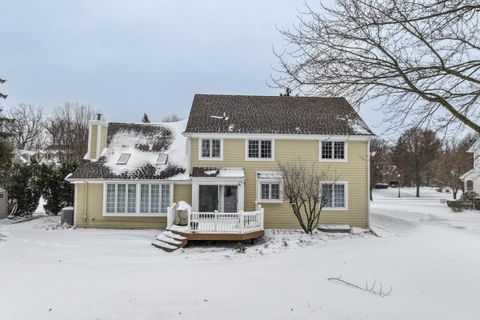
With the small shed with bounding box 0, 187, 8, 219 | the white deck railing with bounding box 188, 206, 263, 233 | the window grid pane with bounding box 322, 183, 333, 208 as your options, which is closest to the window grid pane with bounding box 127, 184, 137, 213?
the white deck railing with bounding box 188, 206, 263, 233

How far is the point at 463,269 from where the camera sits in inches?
381

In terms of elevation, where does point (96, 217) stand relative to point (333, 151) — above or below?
below

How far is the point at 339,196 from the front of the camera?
18688 mm

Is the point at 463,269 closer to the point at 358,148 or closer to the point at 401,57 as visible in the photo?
the point at 401,57

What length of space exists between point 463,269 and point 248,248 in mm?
6911

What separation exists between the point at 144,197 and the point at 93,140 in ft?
14.9

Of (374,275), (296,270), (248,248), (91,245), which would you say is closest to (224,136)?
(248,248)

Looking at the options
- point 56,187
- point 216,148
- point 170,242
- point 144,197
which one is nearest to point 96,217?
point 144,197

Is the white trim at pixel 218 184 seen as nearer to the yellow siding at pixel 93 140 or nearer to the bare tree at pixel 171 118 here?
the yellow siding at pixel 93 140

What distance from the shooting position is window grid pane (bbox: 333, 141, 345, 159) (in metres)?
18.8

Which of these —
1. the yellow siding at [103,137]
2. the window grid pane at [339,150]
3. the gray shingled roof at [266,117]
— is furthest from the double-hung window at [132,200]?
the window grid pane at [339,150]

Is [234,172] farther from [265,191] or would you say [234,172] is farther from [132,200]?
[132,200]

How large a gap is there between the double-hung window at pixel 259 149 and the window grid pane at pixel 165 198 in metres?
4.37

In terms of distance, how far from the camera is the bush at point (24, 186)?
73.4 ft
